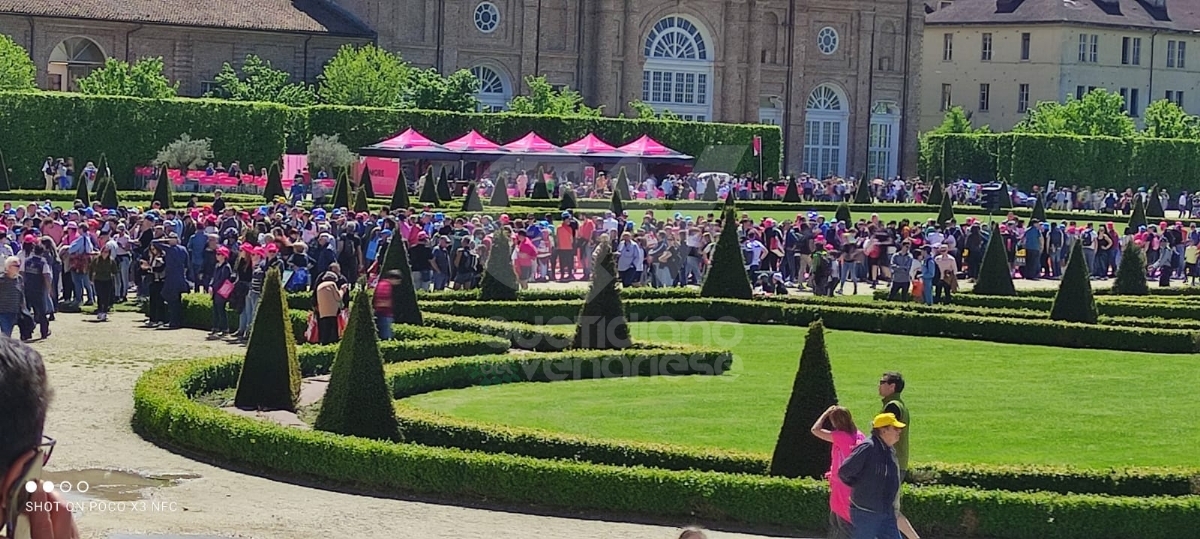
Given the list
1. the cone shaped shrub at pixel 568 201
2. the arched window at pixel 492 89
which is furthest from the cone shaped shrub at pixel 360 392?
the arched window at pixel 492 89

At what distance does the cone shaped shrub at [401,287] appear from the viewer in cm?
2081

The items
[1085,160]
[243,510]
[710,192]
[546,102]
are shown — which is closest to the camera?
[243,510]

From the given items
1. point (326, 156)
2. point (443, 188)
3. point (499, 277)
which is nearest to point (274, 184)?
point (443, 188)

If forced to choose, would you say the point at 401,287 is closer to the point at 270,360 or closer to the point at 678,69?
the point at 270,360

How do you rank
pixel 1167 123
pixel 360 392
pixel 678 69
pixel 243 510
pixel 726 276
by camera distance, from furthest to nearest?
pixel 1167 123 → pixel 678 69 → pixel 726 276 → pixel 360 392 → pixel 243 510

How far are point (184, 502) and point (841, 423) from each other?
15.2 feet

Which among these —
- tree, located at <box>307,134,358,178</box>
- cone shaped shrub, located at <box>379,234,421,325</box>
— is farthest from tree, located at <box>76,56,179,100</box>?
cone shaped shrub, located at <box>379,234,421,325</box>

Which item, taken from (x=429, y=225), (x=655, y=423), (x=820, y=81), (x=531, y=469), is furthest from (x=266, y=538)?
(x=820, y=81)

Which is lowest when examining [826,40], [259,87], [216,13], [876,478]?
[876,478]

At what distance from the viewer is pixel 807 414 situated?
12086 mm

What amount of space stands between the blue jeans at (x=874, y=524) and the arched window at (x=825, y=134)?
2445 inches

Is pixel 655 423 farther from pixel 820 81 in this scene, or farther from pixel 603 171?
pixel 820 81

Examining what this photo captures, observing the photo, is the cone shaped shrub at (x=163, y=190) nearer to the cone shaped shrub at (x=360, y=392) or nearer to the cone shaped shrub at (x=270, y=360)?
the cone shaped shrub at (x=270, y=360)

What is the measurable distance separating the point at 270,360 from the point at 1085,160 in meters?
54.7
